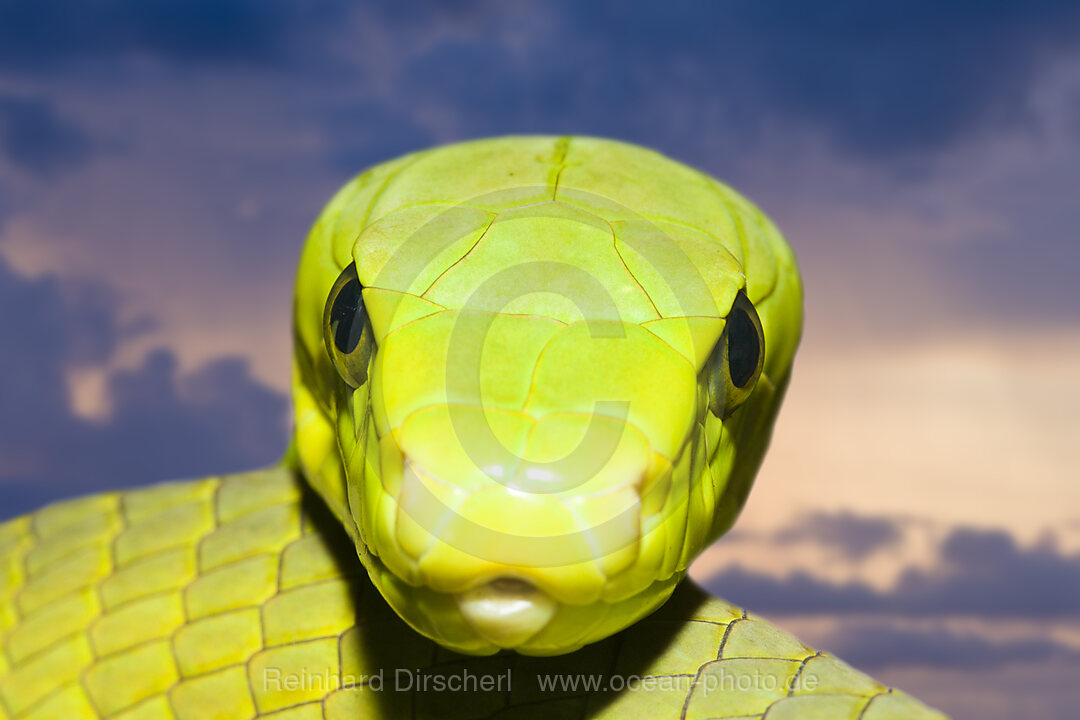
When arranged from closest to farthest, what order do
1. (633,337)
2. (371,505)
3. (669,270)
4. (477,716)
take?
(371,505), (633,337), (669,270), (477,716)

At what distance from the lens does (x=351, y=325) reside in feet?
7.04

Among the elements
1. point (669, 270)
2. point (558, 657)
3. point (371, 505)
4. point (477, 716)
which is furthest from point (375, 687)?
point (669, 270)

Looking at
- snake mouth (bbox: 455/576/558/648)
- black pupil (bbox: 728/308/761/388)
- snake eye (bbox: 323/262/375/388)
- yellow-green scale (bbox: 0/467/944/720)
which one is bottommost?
yellow-green scale (bbox: 0/467/944/720)

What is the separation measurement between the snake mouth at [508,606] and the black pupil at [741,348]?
2.52 feet

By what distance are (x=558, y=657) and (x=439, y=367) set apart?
850 mm

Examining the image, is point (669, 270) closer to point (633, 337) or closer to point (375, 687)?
point (633, 337)

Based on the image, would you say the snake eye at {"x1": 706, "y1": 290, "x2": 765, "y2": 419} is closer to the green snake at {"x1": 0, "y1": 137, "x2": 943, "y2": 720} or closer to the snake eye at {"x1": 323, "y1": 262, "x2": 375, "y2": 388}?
the green snake at {"x1": 0, "y1": 137, "x2": 943, "y2": 720}

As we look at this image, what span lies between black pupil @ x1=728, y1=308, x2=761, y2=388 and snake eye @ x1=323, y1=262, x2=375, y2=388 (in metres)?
0.77

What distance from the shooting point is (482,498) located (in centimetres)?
156

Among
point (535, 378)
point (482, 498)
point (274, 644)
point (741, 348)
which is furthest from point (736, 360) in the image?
point (274, 644)

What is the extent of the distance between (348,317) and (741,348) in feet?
2.82

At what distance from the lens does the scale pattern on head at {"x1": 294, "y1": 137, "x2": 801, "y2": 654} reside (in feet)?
5.25

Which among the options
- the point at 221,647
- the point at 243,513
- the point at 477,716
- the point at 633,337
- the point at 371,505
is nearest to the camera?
the point at 371,505

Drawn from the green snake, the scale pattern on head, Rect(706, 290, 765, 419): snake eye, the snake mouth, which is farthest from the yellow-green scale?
the snake mouth
